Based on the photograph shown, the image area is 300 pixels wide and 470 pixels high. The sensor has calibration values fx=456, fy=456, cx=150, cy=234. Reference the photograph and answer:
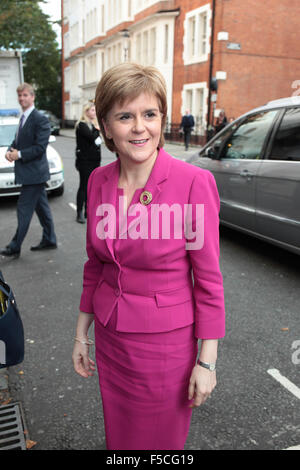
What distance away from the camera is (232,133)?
6312 millimetres

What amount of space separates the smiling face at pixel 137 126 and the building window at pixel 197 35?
86.2 feet

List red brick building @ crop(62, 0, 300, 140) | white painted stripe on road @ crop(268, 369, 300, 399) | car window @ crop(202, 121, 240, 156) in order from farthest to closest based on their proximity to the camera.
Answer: red brick building @ crop(62, 0, 300, 140)
car window @ crop(202, 121, 240, 156)
white painted stripe on road @ crop(268, 369, 300, 399)

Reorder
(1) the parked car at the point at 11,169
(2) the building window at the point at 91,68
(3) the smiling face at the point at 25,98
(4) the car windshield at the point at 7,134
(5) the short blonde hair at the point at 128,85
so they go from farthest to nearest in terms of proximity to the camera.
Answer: (2) the building window at the point at 91,68 < (4) the car windshield at the point at 7,134 < (1) the parked car at the point at 11,169 < (3) the smiling face at the point at 25,98 < (5) the short blonde hair at the point at 128,85

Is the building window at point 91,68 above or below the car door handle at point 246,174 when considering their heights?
above

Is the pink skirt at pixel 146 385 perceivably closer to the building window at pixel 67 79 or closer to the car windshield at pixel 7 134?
the car windshield at pixel 7 134

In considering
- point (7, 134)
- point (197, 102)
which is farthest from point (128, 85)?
point (197, 102)

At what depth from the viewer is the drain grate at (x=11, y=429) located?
2494 mm

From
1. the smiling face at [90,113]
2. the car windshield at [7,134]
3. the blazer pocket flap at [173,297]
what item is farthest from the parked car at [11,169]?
the blazer pocket flap at [173,297]

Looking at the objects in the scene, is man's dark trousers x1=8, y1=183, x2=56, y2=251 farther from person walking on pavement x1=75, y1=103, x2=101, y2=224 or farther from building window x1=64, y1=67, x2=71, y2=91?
building window x1=64, y1=67, x2=71, y2=91

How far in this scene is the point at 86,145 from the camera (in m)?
7.55

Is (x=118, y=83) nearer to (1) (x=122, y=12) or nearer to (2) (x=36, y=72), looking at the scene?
(1) (x=122, y=12)

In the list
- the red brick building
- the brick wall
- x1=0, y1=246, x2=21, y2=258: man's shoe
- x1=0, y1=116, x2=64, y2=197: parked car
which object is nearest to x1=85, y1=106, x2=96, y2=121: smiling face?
x1=0, y1=116, x2=64, y2=197: parked car

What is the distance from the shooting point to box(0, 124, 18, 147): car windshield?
9758 millimetres
